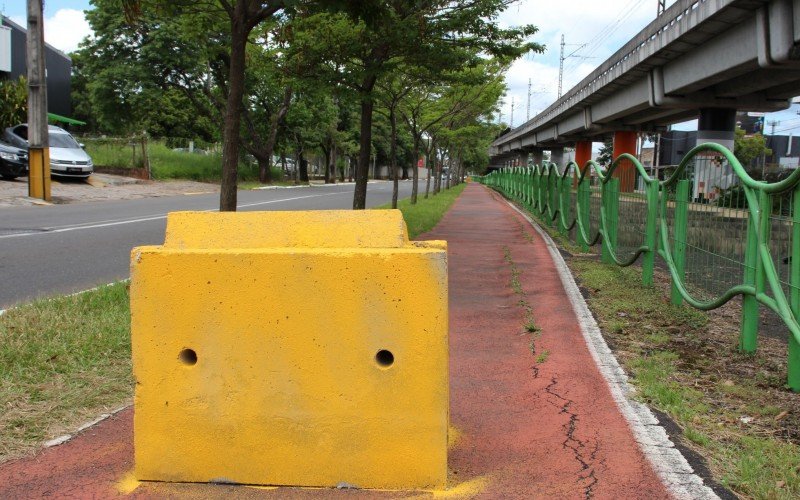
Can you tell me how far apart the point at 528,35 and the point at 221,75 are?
29.0 meters

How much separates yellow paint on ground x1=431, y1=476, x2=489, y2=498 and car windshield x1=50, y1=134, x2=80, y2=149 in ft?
83.1

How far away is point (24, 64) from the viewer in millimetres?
33156

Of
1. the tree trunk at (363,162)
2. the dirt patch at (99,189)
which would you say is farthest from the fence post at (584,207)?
the dirt patch at (99,189)

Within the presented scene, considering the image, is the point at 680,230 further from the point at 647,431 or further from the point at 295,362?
the point at 295,362

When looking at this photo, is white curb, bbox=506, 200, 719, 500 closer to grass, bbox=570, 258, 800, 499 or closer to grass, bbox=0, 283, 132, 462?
grass, bbox=570, 258, 800, 499

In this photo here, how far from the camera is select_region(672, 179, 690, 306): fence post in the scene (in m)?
7.04

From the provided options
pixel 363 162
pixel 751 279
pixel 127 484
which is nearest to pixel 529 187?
pixel 363 162

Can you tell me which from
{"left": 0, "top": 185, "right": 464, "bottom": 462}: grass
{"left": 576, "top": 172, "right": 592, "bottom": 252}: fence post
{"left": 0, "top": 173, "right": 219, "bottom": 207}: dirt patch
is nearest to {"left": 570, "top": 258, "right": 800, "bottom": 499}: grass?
{"left": 0, "top": 185, "right": 464, "bottom": 462}: grass

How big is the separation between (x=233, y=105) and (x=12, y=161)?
17444 millimetres

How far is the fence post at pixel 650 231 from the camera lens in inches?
320

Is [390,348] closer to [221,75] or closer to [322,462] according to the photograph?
[322,462]

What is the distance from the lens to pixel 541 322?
6.73 m

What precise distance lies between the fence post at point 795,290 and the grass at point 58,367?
4.18 meters

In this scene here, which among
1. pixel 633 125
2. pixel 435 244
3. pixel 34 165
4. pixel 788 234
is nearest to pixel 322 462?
pixel 435 244
